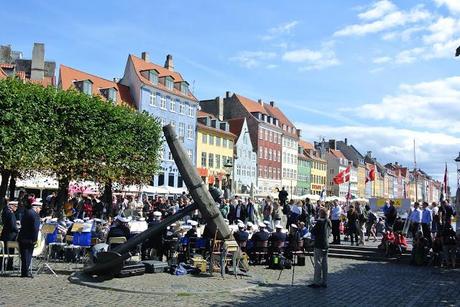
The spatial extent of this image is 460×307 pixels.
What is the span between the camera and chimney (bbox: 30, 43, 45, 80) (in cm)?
4681

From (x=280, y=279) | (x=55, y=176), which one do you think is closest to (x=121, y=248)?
(x=280, y=279)

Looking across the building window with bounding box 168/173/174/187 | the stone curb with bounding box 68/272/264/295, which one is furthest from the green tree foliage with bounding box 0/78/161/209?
the building window with bounding box 168/173/174/187

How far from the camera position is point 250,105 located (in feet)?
257

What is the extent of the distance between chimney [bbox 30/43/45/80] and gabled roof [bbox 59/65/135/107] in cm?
184

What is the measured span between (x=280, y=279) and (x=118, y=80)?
49042mm

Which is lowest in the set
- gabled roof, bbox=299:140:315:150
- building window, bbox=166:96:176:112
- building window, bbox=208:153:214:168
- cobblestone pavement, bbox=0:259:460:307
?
cobblestone pavement, bbox=0:259:460:307

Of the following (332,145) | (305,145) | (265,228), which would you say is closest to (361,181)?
(332,145)

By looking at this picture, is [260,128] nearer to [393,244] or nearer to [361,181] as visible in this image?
[361,181]

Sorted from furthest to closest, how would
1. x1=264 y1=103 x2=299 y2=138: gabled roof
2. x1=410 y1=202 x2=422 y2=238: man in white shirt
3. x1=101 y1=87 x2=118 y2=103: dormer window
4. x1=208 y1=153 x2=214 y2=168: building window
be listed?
x1=264 y1=103 x2=299 y2=138: gabled roof, x1=208 y1=153 x2=214 y2=168: building window, x1=101 y1=87 x2=118 y2=103: dormer window, x1=410 y1=202 x2=422 y2=238: man in white shirt

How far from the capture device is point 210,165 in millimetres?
64625

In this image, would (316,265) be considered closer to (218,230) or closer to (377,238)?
(218,230)

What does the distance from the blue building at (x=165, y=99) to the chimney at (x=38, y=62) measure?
10457 mm

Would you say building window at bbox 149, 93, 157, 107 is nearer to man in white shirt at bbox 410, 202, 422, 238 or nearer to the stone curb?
man in white shirt at bbox 410, 202, 422, 238

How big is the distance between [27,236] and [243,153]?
60.6 meters
